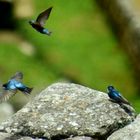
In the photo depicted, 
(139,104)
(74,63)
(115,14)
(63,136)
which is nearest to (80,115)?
(63,136)

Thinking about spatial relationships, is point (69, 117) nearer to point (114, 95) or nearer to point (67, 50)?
point (114, 95)

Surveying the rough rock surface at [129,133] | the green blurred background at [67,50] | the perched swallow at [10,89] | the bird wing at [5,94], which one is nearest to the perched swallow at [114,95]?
the rough rock surface at [129,133]

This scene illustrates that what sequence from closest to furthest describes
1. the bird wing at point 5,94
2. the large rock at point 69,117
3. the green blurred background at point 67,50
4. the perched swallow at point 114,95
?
the bird wing at point 5,94, the large rock at point 69,117, the perched swallow at point 114,95, the green blurred background at point 67,50

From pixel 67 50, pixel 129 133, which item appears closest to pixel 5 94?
pixel 129 133

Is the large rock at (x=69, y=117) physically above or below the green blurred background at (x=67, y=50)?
below

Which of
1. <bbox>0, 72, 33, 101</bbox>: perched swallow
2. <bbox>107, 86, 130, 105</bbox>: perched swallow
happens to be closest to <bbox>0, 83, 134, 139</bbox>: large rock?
<bbox>107, 86, 130, 105</bbox>: perched swallow

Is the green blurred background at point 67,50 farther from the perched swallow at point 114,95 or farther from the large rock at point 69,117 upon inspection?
the perched swallow at point 114,95
